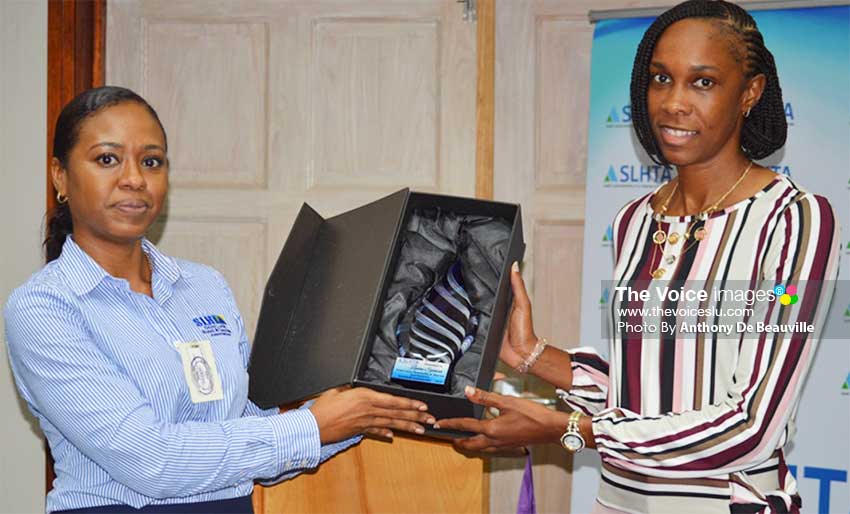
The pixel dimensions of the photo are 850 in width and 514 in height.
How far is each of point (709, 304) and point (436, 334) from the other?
Answer: 704 mm

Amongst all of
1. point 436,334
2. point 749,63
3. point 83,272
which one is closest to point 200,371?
point 83,272

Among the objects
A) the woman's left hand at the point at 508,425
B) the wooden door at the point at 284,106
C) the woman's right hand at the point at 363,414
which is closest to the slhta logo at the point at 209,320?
the woman's right hand at the point at 363,414

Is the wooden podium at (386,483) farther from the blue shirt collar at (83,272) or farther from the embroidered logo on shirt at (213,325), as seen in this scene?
the blue shirt collar at (83,272)

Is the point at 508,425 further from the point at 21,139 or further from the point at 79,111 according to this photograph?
the point at 21,139

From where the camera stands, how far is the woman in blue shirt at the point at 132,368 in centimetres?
179

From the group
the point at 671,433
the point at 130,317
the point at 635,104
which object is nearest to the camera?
the point at 671,433

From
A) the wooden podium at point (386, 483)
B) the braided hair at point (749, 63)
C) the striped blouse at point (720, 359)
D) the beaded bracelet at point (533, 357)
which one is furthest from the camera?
the beaded bracelet at point (533, 357)

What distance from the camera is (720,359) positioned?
71.9 inches

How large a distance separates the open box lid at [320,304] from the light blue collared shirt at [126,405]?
0.13 metres

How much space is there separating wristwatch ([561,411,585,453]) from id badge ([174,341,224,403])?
28.1 inches

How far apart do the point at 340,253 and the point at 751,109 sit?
959 mm

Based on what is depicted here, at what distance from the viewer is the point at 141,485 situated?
181 centimetres

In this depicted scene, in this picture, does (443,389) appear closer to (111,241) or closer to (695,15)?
(111,241)

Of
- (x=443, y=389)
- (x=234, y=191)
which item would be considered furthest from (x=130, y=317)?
(x=234, y=191)
